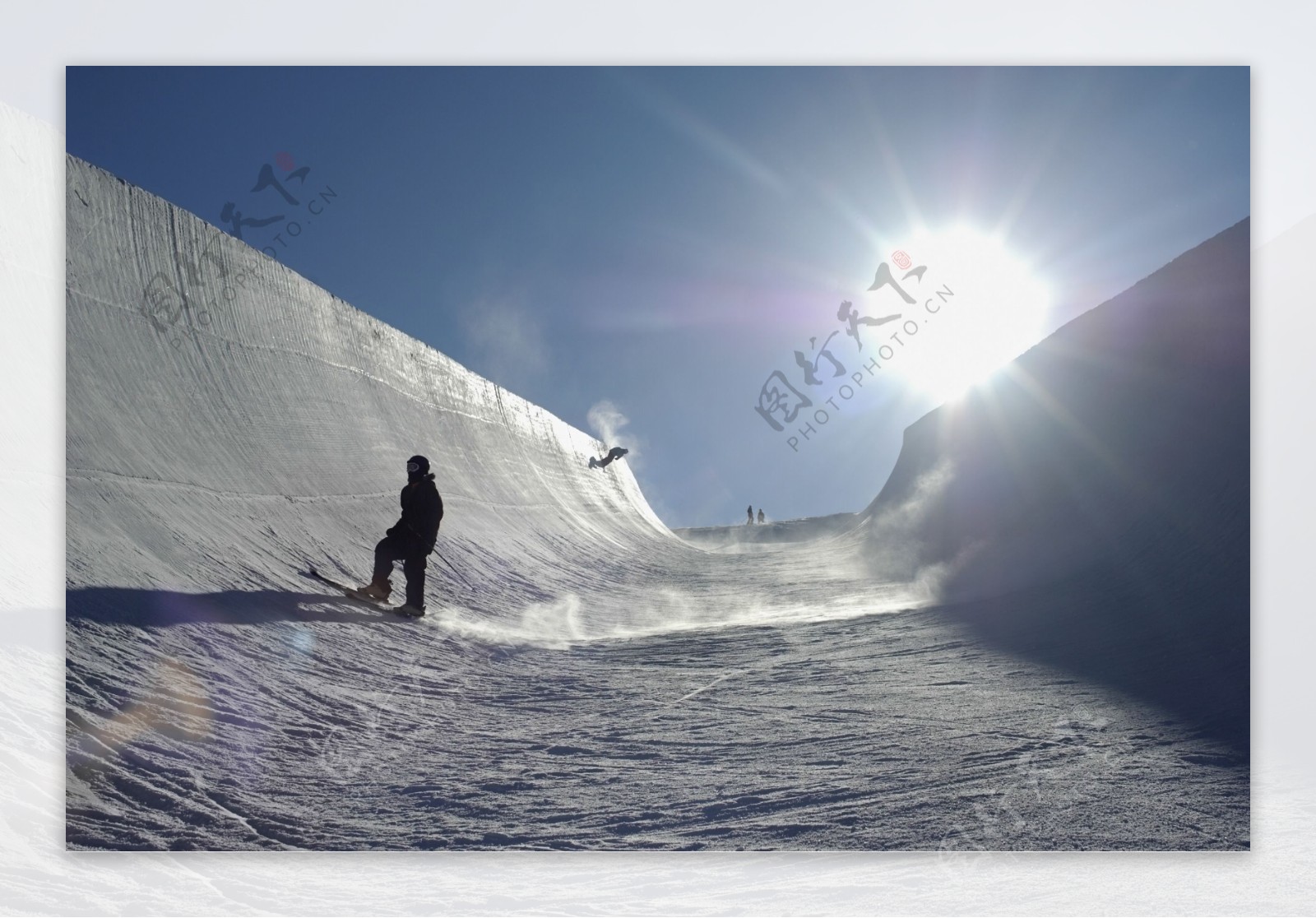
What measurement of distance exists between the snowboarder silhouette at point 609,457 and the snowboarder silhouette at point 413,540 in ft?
35.3

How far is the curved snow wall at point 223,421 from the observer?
4113mm

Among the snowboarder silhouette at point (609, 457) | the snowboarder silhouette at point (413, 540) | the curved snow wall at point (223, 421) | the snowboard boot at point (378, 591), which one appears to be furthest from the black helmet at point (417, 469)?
the snowboarder silhouette at point (609, 457)

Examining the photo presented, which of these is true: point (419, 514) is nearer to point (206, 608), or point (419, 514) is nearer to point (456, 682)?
point (456, 682)

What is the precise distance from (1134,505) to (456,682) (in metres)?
3.78

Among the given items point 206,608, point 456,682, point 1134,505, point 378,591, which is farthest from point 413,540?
point 1134,505

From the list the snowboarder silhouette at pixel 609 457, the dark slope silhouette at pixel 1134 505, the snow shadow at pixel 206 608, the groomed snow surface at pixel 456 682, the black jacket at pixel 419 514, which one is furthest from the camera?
the snowboarder silhouette at pixel 609 457

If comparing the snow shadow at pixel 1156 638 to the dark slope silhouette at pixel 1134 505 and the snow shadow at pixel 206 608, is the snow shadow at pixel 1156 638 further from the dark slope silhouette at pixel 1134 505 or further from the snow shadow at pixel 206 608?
the snow shadow at pixel 206 608

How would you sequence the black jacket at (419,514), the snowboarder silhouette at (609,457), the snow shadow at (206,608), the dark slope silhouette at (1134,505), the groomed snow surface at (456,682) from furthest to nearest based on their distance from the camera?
1. the snowboarder silhouette at (609,457)
2. the black jacket at (419,514)
3. the dark slope silhouette at (1134,505)
4. the snow shadow at (206,608)
5. the groomed snow surface at (456,682)

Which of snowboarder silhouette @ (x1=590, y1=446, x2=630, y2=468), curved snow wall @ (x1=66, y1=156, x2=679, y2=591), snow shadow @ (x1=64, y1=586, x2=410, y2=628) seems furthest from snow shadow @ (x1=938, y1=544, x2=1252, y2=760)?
snowboarder silhouette @ (x1=590, y1=446, x2=630, y2=468)

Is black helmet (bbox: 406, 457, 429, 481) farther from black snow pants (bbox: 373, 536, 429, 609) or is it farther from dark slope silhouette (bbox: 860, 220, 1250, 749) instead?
dark slope silhouette (bbox: 860, 220, 1250, 749)

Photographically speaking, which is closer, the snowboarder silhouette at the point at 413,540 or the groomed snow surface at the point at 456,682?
Answer: the groomed snow surface at the point at 456,682

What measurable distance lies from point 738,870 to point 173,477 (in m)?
3.27

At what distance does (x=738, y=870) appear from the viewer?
3252mm

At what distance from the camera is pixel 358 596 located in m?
4.91
